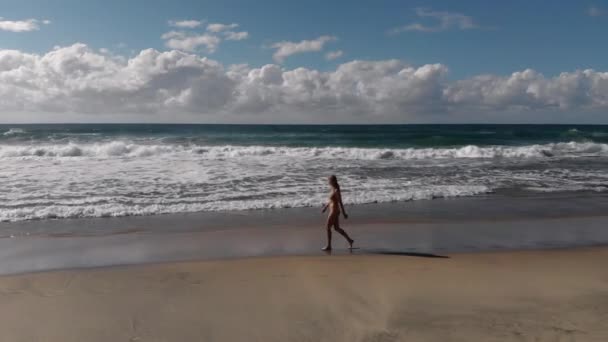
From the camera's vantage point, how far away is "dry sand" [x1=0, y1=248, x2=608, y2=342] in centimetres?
468

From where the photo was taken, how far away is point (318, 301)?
5.49m

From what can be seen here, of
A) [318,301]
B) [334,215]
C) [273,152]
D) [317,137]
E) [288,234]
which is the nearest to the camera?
[318,301]

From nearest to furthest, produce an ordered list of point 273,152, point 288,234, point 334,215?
point 334,215
point 288,234
point 273,152

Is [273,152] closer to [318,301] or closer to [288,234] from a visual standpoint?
[288,234]

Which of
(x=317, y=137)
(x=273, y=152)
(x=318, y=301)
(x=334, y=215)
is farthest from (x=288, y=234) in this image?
(x=317, y=137)

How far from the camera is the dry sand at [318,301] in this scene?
4.68 meters

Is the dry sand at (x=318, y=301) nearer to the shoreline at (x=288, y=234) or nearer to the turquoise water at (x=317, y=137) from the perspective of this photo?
the shoreline at (x=288, y=234)

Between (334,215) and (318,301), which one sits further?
(334,215)

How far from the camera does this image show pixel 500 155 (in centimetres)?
2886

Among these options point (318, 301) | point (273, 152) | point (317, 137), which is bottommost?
point (318, 301)

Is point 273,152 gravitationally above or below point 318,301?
above

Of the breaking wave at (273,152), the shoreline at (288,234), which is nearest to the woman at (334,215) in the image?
the shoreline at (288,234)

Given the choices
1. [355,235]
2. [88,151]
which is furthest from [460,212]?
[88,151]

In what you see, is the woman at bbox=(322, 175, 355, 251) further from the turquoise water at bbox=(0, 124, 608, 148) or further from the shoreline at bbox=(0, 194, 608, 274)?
the turquoise water at bbox=(0, 124, 608, 148)
